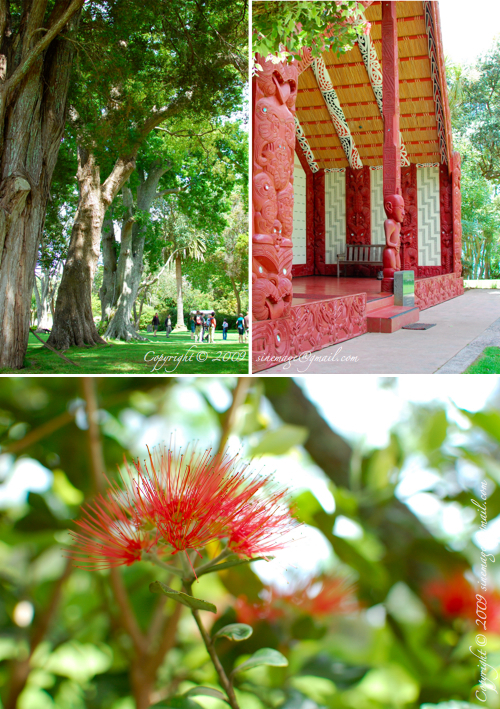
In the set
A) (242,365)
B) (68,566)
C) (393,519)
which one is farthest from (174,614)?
(242,365)

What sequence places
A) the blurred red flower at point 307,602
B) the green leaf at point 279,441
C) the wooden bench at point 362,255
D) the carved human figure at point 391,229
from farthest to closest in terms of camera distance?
the wooden bench at point 362,255 → the carved human figure at point 391,229 → the green leaf at point 279,441 → the blurred red flower at point 307,602

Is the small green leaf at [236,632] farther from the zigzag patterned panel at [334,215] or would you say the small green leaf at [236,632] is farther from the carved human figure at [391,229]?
the zigzag patterned panel at [334,215]

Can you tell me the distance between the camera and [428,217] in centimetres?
791

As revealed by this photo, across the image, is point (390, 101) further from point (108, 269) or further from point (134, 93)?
point (108, 269)

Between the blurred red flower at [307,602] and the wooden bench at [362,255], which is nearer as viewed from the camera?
the blurred red flower at [307,602]

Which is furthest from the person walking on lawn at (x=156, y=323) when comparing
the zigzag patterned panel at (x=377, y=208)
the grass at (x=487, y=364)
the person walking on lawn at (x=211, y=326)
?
the zigzag patterned panel at (x=377, y=208)

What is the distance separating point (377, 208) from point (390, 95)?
11.3 feet

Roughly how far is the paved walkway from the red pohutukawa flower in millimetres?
1913

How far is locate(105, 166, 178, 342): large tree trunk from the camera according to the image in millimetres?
2641

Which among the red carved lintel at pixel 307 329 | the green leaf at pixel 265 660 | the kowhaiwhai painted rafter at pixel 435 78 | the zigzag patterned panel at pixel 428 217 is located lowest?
the green leaf at pixel 265 660

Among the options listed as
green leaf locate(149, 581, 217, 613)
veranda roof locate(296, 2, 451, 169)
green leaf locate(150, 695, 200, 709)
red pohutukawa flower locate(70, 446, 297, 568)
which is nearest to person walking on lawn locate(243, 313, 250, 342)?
red pohutukawa flower locate(70, 446, 297, 568)

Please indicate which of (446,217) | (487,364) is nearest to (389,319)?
(487,364)

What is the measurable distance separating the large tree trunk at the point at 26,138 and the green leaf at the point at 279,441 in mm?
2106

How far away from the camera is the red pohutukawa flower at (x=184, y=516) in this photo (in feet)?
1.84
